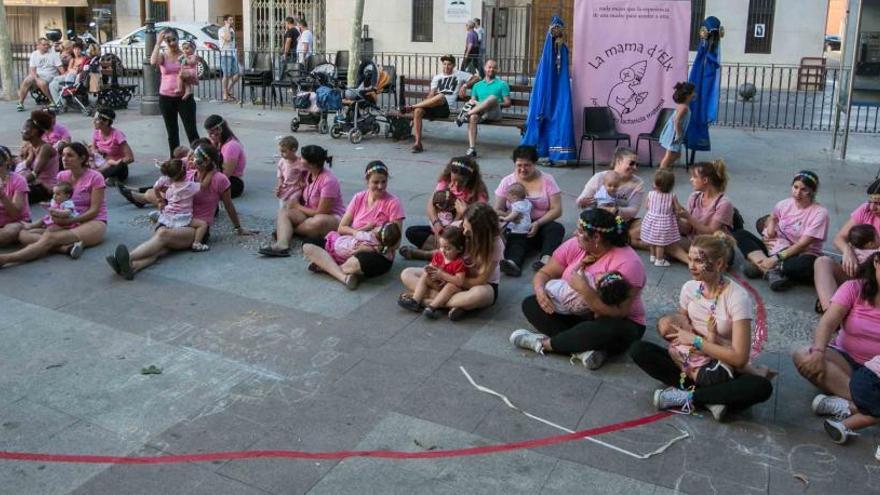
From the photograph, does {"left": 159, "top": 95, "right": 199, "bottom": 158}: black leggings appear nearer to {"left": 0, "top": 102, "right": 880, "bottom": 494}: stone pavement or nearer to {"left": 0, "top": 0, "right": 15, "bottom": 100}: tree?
{"left": 0, "top": 102, "right": 880, "bottom": 494}: stone pavement

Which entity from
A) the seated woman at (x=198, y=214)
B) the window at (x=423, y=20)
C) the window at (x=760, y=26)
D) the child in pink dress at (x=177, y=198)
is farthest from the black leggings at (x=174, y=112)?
the window at (x=760, y=26)

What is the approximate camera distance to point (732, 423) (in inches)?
184

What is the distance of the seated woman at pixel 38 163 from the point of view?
9.30m

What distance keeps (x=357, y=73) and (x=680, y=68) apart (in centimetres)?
731

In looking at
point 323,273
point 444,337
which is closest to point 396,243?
point 323,273

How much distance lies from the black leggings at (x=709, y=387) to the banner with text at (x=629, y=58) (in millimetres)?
7425

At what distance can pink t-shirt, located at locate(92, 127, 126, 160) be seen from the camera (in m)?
10.3

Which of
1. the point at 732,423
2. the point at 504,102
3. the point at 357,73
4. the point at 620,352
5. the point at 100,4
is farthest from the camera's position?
the point at 100,4

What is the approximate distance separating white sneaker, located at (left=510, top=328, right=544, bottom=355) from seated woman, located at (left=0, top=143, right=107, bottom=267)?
4.20 metres

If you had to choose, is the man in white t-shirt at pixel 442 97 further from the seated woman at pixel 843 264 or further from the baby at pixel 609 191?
the seated woman at pixel 843 264

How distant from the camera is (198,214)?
8.05 m

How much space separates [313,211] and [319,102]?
21.2ft

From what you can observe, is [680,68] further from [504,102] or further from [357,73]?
[357,73]

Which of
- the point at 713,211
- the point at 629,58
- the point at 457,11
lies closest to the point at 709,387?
the point at 713,211
